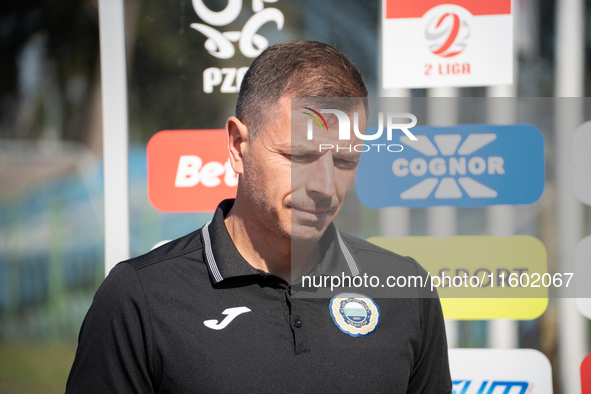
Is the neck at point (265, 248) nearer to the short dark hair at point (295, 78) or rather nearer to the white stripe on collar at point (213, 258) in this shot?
the white stripe on collar at point (213, 258)

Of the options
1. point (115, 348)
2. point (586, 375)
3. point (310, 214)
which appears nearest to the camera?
point (115, 348)

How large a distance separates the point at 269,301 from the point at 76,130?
1046 millimetres

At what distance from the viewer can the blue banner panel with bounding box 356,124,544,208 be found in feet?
4.83

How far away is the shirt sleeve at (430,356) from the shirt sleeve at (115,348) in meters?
0.57

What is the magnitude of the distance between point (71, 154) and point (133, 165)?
224 mm

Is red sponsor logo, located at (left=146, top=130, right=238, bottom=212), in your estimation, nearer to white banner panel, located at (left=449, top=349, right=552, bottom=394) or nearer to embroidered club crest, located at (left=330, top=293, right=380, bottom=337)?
embroidered club crest, located at (left=330, top=293, right=380, bottom=337)

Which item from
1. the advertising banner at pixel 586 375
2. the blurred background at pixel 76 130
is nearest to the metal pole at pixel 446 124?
the blurred background at pixel 76 130

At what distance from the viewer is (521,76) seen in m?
1.46

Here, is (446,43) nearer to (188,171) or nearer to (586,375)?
(188,171)

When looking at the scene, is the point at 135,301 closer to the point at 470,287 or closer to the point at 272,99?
the point at 272,99

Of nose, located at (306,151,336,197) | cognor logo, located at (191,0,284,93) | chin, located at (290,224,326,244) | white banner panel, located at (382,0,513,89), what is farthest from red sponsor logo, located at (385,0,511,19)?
chin, located at (290,224,326,244)

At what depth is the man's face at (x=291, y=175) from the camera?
955mm

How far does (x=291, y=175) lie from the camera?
3.16 ft

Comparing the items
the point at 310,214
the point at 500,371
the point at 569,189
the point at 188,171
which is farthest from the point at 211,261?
the point at 569,189
